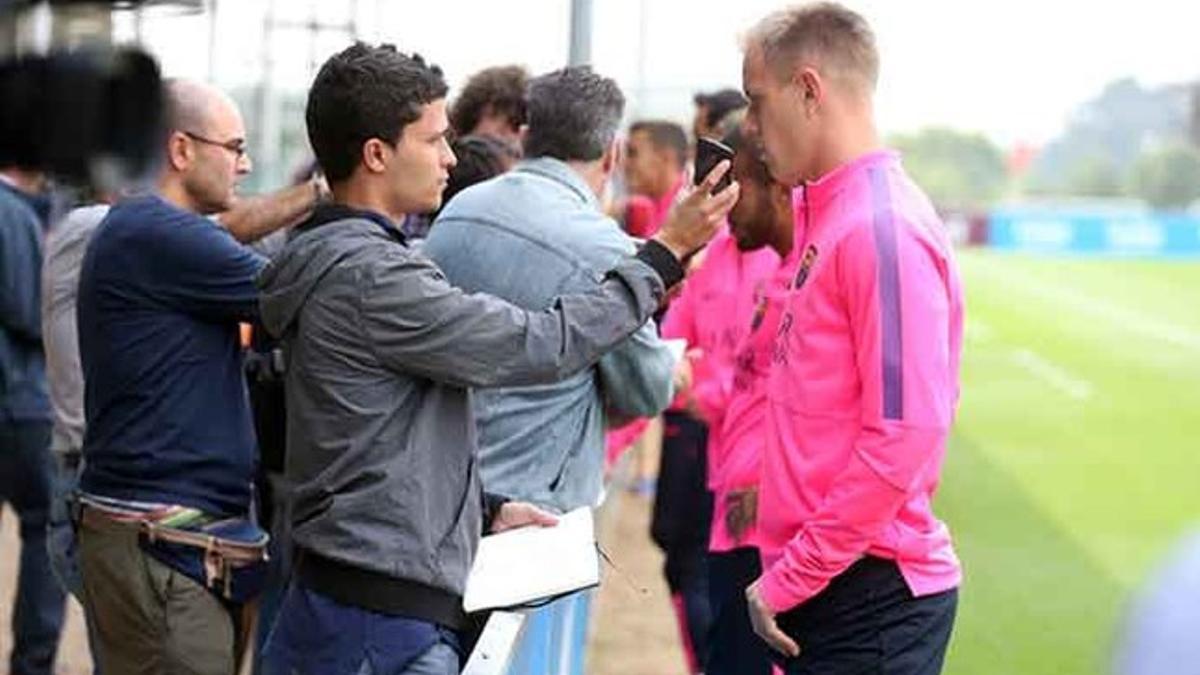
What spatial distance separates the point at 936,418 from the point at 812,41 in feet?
2.36

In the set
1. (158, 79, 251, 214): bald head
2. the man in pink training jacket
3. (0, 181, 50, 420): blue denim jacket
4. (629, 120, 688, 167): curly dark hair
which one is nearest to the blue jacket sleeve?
(0, 181, 50, 420): blue denim jacket

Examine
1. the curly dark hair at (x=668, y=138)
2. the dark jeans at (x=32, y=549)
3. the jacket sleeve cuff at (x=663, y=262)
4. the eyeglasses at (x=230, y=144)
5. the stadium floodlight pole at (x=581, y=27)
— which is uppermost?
the stadium floodlight pole at (x=581, y=27)

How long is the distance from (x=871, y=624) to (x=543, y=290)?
116 cm

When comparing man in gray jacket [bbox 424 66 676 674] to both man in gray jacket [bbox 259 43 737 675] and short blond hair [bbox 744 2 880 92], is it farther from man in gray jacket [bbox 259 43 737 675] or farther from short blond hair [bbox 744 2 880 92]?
short blond hair [bbox 744 2 880 92]

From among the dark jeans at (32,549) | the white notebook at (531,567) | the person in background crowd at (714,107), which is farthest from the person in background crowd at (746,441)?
the dark jeans at (32,549)

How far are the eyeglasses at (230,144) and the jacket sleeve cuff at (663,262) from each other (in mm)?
1286

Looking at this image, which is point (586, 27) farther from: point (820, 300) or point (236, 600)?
point (820, 300)

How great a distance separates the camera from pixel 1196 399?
65.2ft

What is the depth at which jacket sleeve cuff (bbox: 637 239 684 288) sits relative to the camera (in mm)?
3707

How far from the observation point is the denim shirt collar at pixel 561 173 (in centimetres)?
466

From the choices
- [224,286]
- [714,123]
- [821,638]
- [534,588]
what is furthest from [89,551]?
[714,123]

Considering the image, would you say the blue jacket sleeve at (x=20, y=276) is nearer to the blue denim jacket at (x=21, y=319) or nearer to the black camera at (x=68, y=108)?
the blue denim jacket at (x=21, y=319)

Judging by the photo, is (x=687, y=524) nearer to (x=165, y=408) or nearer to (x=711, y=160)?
(x=165, y=408)

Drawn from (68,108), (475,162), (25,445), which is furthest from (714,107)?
(68,108)
